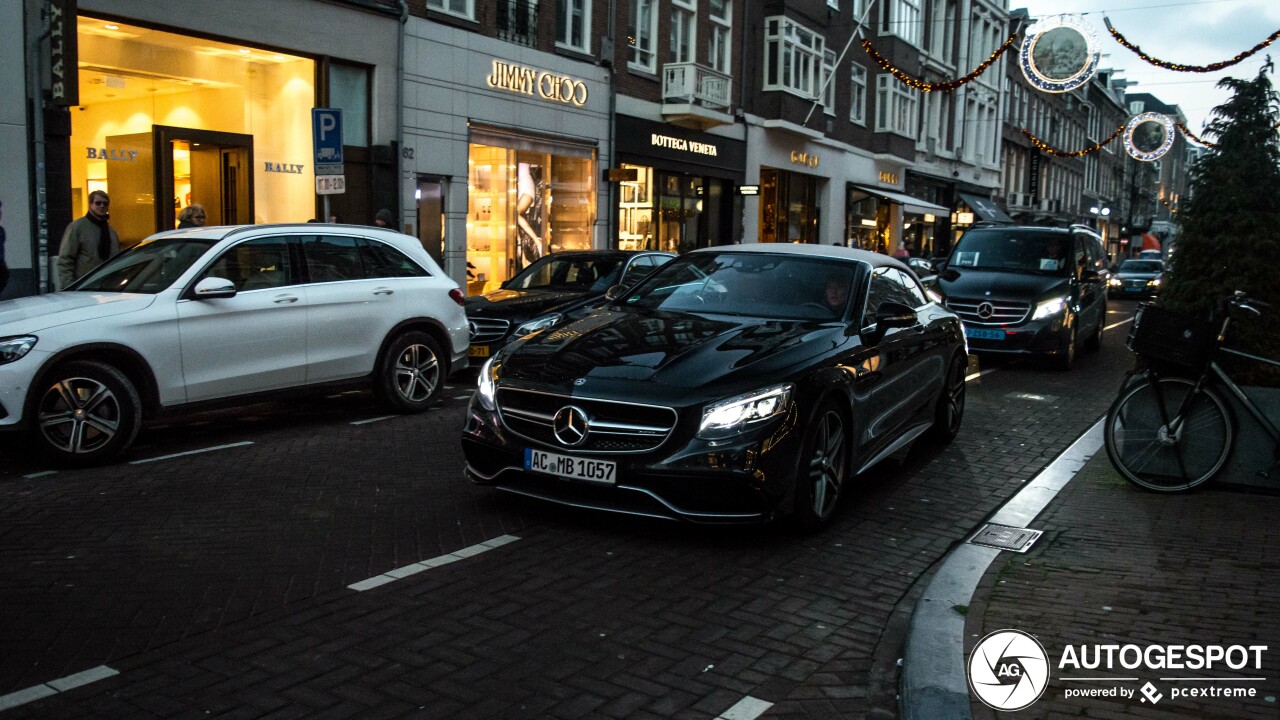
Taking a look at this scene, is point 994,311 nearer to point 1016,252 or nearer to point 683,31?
point 1016,252

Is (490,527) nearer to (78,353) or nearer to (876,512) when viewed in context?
(876,512)

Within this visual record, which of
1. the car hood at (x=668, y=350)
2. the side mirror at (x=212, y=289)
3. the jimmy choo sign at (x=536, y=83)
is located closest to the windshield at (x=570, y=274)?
the side mirror at (x=212, y=289)

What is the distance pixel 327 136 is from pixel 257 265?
16.7 feet

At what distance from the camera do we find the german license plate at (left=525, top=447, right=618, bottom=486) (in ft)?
18.2

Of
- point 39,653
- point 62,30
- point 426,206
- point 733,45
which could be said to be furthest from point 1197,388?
point 733,45

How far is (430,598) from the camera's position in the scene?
4.85 meters

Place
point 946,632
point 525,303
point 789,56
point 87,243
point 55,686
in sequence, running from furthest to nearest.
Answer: point 789,56
point 525,303
point 87,243
point 946,632
point 55,686

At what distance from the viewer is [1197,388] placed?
22.5 feet

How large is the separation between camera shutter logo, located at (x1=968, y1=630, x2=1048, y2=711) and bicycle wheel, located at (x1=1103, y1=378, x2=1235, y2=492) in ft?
10.6

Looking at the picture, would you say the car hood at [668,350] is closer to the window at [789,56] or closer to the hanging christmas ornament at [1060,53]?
the hanging christmas ornament at [1060,53]

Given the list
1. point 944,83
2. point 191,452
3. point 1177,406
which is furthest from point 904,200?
point 191,452

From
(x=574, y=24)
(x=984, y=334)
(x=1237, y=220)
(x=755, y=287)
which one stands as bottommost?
(x=984, y=334)

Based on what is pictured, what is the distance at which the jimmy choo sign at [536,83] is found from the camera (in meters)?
20.8

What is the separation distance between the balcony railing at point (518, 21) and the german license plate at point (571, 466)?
16.6 meters
